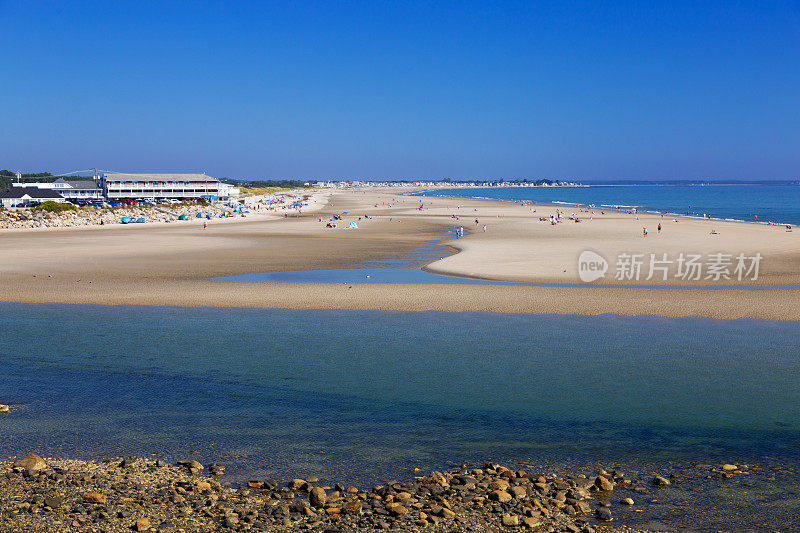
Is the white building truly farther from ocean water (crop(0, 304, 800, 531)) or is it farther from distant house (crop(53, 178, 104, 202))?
ocean water (crop(0, 304, 800, 531))

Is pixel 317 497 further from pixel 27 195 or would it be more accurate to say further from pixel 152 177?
pixel 152 177

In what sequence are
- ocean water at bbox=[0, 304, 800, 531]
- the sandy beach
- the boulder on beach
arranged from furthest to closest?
1. the sandy beach
2. ocean water at bbox=[0, 304, 800, 531]
3. the boulder on beach

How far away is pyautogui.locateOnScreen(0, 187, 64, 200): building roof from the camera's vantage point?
134 meters

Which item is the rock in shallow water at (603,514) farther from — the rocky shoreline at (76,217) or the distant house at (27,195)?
the distant house at (27,195)

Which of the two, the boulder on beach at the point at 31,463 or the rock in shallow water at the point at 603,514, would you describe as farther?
the boulder on beach at the point at 31,463

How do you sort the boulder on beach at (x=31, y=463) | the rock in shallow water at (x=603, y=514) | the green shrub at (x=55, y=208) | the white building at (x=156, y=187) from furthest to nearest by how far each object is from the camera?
the white building at (x=156, y=187)
the green shrub at (x=55, y=208)
the boulder on beach at (x=31, y=463)
the rock in shallow water at (x=603, y=514)

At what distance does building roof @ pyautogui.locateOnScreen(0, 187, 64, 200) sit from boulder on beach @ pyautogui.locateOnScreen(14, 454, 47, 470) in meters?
140

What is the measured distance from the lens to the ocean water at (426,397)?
11.4 m

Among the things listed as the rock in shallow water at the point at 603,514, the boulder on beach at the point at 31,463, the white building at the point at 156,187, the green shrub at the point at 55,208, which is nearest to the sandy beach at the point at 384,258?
the boulder on beach at the point at 31,463

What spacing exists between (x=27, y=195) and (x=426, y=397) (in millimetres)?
141413

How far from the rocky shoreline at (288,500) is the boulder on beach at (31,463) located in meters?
0.02

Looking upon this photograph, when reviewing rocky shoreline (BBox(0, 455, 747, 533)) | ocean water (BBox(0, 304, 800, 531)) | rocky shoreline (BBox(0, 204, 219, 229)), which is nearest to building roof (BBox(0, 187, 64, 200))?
rocky shoreline (BBox(0, 204, 219, 229))

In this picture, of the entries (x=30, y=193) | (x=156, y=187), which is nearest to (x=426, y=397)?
(x=30, y=193)

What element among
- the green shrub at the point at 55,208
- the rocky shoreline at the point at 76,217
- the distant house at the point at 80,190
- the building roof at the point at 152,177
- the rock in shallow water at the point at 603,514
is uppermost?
the building roof at the point at 152,177
